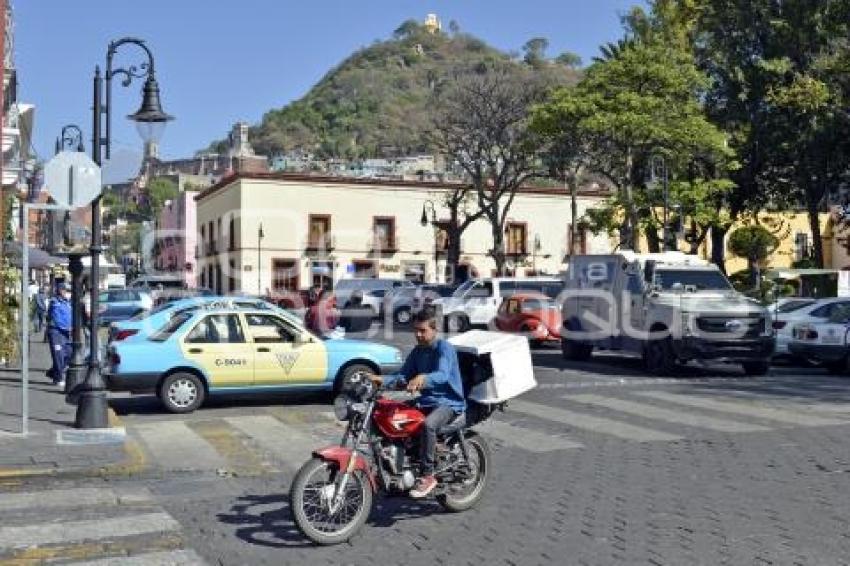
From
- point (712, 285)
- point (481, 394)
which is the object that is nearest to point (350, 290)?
point (712, 285)

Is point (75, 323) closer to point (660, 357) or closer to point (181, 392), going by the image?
point (181, 392)

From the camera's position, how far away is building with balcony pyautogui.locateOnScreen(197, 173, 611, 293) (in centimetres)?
5994

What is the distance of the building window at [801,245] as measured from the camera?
6519cm

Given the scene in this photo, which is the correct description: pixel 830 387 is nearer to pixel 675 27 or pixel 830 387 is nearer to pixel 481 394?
pixel 481 394

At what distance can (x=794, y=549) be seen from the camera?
6.93 metres

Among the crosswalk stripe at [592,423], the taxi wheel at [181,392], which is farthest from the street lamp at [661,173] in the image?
the taxi wheel at [181,392]

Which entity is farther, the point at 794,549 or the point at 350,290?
the point at 350,290

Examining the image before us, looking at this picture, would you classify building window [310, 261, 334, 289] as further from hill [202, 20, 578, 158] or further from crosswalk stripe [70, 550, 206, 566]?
crosswalk stripe [70, 550, 206, 566]

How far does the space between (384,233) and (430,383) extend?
182 feet

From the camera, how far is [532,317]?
26.9 metres

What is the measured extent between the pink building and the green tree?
40734 millimetres

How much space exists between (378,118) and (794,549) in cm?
10469

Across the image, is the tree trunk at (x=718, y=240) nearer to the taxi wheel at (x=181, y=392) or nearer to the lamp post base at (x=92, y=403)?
the taxi wheel at (x=181, y=392)

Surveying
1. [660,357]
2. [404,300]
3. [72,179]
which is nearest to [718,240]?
[404,300]
